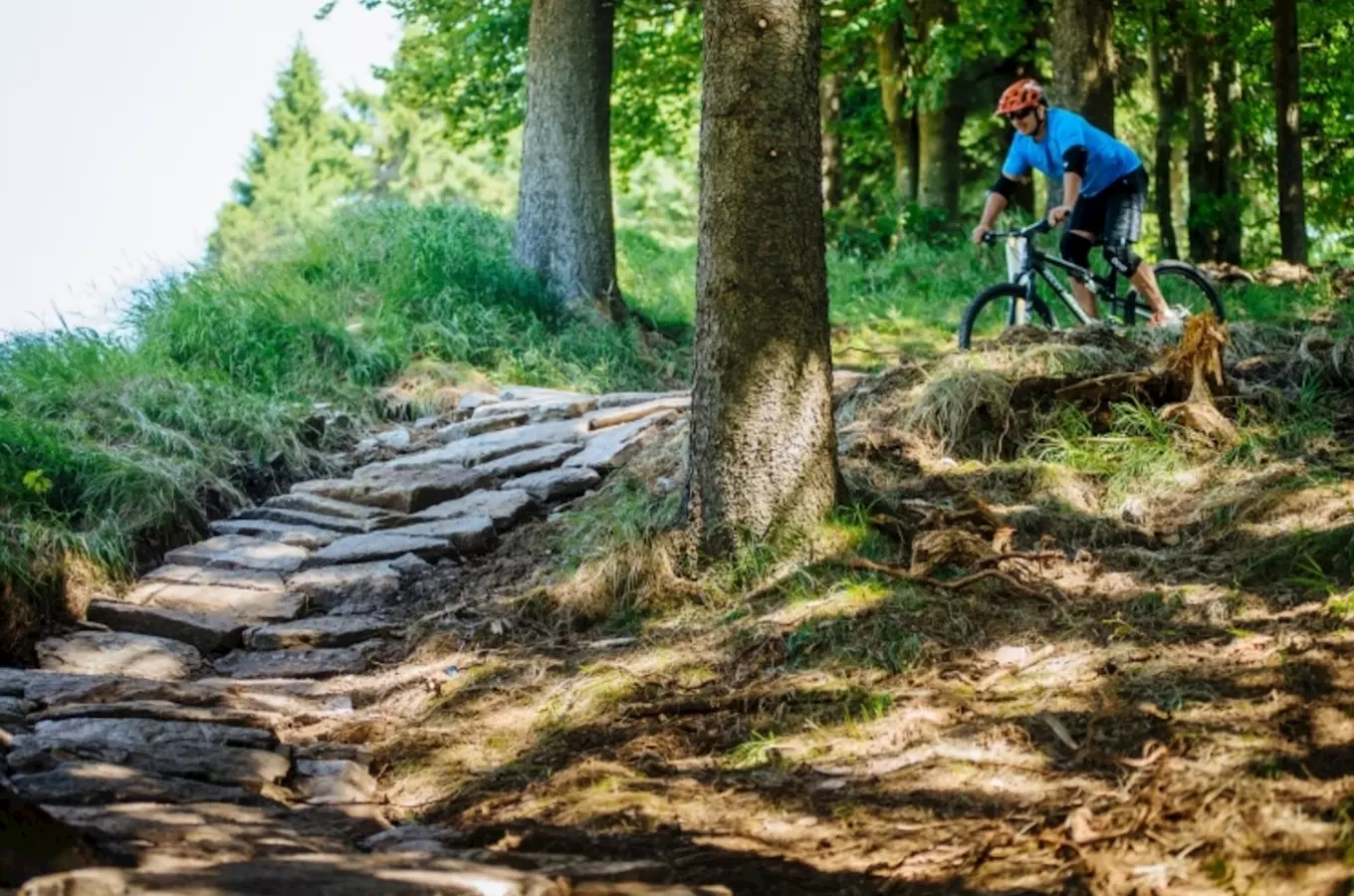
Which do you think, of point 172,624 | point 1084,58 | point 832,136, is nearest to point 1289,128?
point 1084,58

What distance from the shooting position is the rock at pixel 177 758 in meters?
4.53

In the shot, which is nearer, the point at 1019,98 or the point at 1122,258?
the point at 1019,98

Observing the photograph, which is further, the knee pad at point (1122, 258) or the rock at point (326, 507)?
the knee pad at point (1122, 258)

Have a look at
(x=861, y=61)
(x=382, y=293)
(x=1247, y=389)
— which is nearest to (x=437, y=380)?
(x=382, y=293)

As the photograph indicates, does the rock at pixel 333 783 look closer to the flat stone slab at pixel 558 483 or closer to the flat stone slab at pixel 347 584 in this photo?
the flat stone slab at pixel 347 584

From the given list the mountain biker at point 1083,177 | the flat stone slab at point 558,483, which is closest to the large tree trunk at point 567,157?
the mountain biker at point 1083,177

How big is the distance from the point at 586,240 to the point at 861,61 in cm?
1093

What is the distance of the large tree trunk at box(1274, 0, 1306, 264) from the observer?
1530 cm

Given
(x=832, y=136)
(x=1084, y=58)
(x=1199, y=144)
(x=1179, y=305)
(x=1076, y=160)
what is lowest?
(x=1179, y=305)

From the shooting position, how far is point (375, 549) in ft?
25.0

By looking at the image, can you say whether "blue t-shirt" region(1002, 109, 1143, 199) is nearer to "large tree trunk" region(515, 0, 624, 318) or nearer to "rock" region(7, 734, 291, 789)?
"large tree trunk" region(515, 0, 624, 318)

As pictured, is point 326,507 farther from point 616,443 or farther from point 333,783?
point 333,783

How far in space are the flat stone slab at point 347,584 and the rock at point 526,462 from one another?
138 centimetres

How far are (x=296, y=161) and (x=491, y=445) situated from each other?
43.8m
